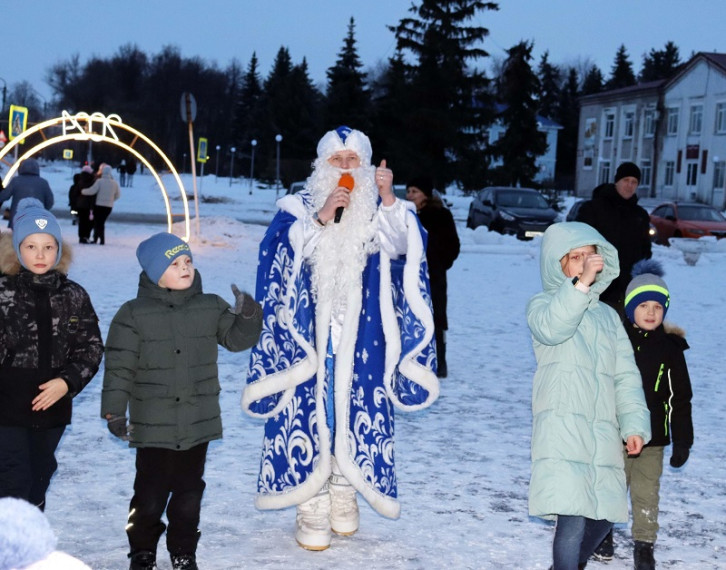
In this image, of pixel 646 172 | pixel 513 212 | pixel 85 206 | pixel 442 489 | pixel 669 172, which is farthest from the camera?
pixel 646 172

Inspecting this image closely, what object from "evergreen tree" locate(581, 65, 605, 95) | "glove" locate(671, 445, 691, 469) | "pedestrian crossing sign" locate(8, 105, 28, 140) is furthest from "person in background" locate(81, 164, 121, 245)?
"evergreen tree" locate(581, 65, 605, 95)

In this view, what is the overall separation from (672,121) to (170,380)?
2142 inches

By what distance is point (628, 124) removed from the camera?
5825 cm

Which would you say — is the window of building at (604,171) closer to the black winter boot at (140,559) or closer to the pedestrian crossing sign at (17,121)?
the pedestrian crossing sign at (17,121)

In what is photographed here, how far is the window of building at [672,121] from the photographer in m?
53.8

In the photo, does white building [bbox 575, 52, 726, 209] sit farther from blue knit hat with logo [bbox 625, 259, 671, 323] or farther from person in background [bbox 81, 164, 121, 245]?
blue knit hat with logo [bbox 625, 259, 671, 323]

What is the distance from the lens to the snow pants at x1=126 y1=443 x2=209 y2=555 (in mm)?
3824

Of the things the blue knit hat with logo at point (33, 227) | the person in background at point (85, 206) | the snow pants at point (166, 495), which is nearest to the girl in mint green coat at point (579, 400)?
the snow pants at point (166, 495)

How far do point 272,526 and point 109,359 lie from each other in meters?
1.33

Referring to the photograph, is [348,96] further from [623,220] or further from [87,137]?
[623,220]

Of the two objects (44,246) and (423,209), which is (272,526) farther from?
(423,209)

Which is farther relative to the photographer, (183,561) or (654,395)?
(654,395)

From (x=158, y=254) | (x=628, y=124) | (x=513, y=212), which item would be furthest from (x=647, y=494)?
(x=628, y=124)

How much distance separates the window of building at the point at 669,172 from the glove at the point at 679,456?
5252 centimetres
